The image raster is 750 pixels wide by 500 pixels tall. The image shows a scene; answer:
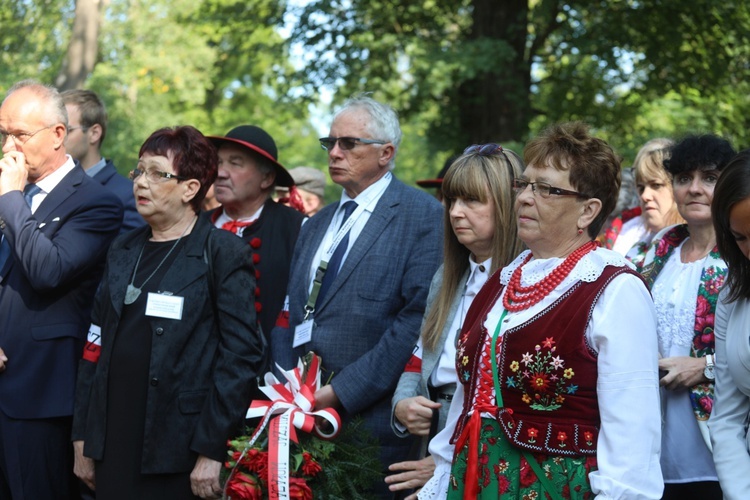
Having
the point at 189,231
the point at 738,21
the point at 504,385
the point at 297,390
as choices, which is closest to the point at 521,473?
the point at 504,385

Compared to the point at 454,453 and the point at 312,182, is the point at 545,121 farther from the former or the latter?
the point at 454,453

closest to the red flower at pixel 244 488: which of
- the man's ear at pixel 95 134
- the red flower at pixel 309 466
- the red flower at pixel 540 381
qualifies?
the red flower at pixel 309 466

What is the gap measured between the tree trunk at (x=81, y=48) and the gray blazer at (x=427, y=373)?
883 centimetres

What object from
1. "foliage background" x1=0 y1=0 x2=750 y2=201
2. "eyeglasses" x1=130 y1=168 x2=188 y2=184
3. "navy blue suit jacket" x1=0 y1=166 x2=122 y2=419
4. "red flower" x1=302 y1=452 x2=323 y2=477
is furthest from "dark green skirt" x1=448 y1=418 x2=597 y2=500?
"foliage background" x1=0 y1=0 x2=750 y2=201

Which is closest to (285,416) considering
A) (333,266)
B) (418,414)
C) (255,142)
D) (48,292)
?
(418,414)

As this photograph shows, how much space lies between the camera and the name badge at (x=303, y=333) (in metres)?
4.60

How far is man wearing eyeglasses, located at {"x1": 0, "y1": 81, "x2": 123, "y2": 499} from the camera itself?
4559mm

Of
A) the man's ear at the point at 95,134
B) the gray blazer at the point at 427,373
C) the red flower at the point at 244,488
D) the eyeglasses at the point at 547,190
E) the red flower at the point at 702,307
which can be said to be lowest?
the red flower at the point at 244,488

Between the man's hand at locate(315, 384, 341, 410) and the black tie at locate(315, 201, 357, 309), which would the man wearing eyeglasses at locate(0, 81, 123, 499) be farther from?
the man's hand at locate(315, 384, 341, 410)

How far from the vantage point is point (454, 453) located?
10.5 feet

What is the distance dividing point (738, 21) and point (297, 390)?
8.27 meters

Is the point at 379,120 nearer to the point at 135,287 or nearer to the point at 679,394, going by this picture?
the point at 135,287

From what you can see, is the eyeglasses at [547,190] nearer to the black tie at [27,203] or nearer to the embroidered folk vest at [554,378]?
the embroidered folk vest at [554,378]

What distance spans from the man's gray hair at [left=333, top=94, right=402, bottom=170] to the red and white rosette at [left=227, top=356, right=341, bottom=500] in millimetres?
1287
